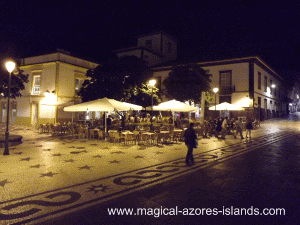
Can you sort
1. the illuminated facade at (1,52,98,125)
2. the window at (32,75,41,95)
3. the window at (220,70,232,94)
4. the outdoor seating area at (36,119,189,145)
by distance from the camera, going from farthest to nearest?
the window at (220,70,232,94) → the window at (32,75,41,95) → the illuminated facade at (1,52,98,125) → the outdoor seating area at (36,119,189,145)

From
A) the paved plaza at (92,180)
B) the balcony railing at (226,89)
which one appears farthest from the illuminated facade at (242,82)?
the paved plaza at (92,180)

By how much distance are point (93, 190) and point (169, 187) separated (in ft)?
6.09

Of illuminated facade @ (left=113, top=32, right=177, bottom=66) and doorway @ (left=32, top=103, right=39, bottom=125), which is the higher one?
illuminated facade @ (left=113, top=32, right=177, bottom=66)

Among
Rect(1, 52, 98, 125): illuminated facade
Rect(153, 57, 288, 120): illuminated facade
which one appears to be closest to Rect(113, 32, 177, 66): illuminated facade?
Rect(153, 57, 288, 120): illuminated facade

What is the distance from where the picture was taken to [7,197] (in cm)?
483

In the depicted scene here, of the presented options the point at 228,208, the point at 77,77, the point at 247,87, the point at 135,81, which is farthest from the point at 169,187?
the point at 247,87

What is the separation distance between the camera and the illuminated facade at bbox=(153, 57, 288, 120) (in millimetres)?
28766

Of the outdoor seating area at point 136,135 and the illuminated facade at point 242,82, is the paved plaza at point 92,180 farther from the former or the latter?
the illuminated facade at point 242,82

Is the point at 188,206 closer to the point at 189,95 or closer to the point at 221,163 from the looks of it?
the point at 221,163

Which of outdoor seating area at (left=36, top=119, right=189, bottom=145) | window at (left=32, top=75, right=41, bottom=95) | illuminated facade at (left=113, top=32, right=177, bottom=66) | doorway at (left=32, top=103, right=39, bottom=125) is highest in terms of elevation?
illuminated facade at (left=113, top=32, right=177, bottom=66)

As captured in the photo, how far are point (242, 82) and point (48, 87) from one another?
79.0ft

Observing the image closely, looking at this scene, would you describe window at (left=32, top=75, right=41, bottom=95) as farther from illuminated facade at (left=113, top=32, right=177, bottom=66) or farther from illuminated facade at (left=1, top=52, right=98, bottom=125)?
illuminated facade at (left=113, top=32, right=177, bottom=66)

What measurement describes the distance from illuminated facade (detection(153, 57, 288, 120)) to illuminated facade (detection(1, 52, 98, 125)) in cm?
1353

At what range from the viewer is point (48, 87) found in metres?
25.5
